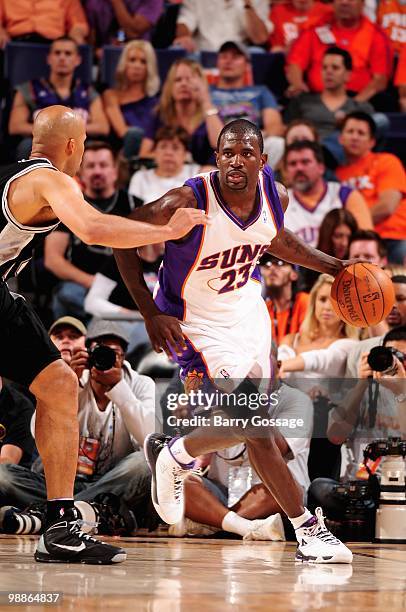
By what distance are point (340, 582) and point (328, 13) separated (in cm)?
710

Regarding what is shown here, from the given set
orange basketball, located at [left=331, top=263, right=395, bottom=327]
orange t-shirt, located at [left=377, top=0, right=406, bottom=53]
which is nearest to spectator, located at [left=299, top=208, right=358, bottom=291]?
orange basketball, located at [left=331, top=263, right=395, bottom=327]

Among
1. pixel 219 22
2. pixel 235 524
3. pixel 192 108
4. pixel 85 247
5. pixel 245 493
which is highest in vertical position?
pixel 219 22

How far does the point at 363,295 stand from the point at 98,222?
1469 millimetres

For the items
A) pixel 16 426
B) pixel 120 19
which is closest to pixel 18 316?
pixel 16 426

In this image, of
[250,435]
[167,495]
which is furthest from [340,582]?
[167,495]

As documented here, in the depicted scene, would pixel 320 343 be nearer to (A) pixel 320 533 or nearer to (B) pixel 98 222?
(A) pixel 320 533

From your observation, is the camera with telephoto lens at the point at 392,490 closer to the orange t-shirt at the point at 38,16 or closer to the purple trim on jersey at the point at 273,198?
the purple trim on jersey at the point at 273,198

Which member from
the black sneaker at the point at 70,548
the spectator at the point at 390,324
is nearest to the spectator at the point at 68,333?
the spectator at the point at 390,324

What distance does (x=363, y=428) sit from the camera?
212 inches

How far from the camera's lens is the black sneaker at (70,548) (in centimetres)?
365

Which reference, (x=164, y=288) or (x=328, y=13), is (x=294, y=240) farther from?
(x=328, y=13)

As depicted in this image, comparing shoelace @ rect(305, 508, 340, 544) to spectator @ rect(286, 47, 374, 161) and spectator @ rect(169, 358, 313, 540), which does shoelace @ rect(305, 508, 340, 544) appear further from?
spectator @ rect(286, 47, 374, 161)

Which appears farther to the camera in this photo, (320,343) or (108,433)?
(320,343)

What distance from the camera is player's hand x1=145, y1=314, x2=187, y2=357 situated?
3.97 metres
